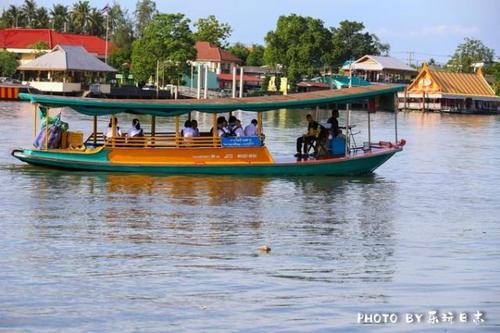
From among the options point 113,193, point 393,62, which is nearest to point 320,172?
point 113,193

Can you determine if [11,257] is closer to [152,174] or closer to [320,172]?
[152,174]

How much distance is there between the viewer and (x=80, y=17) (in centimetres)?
10056

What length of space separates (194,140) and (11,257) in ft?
26.6

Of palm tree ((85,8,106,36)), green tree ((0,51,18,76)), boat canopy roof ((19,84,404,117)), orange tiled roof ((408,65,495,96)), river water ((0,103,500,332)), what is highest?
palm tree ((85,8,106,36))

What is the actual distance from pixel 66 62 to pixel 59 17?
1461 inches

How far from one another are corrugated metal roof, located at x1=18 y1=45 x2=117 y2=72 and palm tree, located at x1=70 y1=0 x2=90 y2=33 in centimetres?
3256

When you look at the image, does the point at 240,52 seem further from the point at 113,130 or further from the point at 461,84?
the point at 113,130

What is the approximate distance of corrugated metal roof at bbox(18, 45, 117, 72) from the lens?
6562cm

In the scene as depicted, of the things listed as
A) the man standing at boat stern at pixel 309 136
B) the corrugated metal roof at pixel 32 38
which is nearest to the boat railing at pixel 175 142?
the man standing at boat stern at pixel 309 136

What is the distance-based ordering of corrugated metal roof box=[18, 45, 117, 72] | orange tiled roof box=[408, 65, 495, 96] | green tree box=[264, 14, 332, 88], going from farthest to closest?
green tree box=[264, 14, 332, 88]
orange tiled roof box=[408, 65, 495, 96]
corrugated metal roof box=[18, 45, 117, 72]

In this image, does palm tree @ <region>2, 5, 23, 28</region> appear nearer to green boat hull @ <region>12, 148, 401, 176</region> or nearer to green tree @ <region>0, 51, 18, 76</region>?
green tree @ <region>0, 51, 18, 76</region>

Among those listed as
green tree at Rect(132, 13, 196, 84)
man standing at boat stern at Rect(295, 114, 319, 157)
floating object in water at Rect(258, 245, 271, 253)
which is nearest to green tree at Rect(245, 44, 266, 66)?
green tree at Rect(132, 13, 196, 84)

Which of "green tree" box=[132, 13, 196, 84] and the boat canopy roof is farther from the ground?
"green tree" box=[132, 13, 196, 84]

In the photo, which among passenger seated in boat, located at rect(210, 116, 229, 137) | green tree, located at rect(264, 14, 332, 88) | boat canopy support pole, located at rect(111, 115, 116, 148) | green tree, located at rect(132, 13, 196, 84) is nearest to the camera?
boat canopy support pole, located at rect(111, 115, 116, 148)
